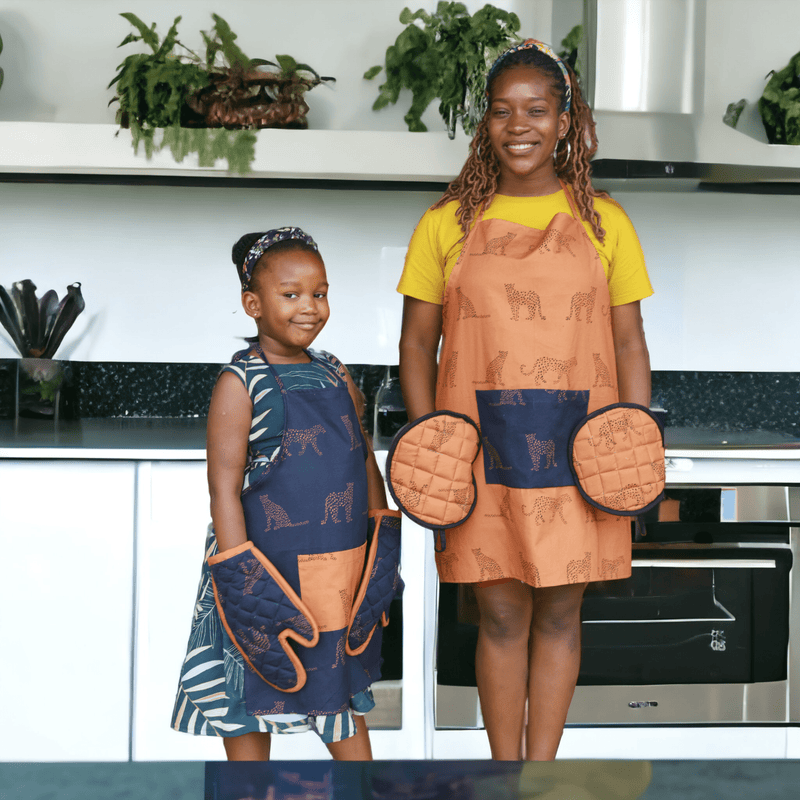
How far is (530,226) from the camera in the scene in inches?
44.3

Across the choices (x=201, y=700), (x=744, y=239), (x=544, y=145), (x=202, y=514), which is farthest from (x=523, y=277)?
(x=744, y=239)

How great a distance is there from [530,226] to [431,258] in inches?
5.5

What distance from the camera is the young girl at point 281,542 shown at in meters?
0.94

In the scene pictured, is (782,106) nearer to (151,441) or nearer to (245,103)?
(245,103)

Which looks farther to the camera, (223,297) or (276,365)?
(223,297)

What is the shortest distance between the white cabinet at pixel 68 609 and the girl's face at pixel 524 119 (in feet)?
2.86

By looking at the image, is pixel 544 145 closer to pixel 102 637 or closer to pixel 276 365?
pixel 276 365

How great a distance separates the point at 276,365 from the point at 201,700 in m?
0.40

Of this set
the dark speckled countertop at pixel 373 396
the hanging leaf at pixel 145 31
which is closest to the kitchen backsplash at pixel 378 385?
the dark speckled countertop at pixel 373 396

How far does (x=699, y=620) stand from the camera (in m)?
1.61

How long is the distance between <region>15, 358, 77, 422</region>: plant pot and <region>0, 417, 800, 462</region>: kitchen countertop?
2 cm

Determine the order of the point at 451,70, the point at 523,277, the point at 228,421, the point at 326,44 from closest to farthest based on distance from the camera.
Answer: the point at 228,421
the point at 523,277
the point at 451,70
the point at 326,44

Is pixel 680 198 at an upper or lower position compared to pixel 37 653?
upper

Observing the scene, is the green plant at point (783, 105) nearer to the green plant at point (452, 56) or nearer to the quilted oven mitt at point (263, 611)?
the green plant at point (452, 56)
